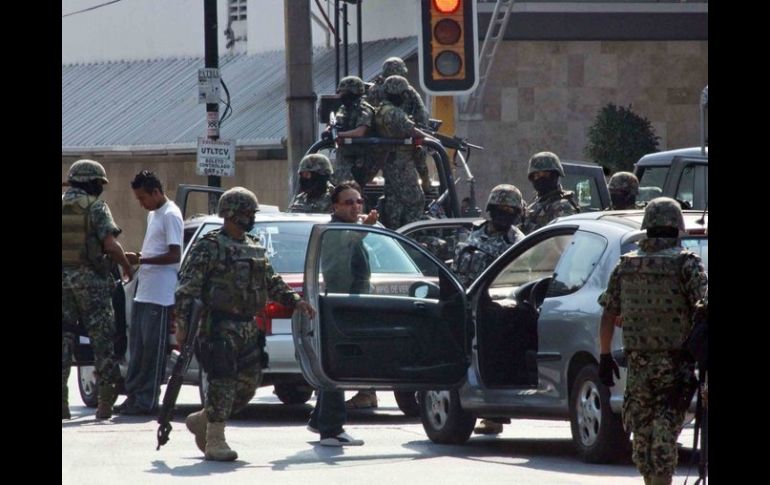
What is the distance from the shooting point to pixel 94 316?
13.6 m

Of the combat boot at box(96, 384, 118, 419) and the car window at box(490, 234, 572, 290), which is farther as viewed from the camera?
the combat boot at box(96, 384, 118, 419)

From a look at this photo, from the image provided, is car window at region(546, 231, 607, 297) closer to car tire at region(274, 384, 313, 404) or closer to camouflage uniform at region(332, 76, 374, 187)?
car tire at region(274, 384, 313, 404)

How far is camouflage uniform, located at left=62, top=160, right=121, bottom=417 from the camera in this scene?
13430mm

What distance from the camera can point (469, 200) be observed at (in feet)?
61.1

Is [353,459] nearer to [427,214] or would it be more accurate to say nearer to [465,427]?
[465,427]

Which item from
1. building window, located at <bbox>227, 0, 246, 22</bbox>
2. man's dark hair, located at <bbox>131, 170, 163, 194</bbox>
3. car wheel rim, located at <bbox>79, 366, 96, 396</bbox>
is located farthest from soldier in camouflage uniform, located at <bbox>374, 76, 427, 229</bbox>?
building window, located at <bbox>227, 0, 246, 22</bbox>

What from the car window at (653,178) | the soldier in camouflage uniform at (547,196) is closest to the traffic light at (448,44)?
the soldier in camouflage uniform at (547,196)

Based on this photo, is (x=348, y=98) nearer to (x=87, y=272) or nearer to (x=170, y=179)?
(x=87, y=272)

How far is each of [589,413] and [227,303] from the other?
226 cm

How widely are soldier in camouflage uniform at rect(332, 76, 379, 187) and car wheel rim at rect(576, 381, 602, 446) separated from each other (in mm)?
6514

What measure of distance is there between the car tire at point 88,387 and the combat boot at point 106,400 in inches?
47.3

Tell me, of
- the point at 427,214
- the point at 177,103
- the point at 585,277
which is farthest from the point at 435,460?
the point at 177,103
